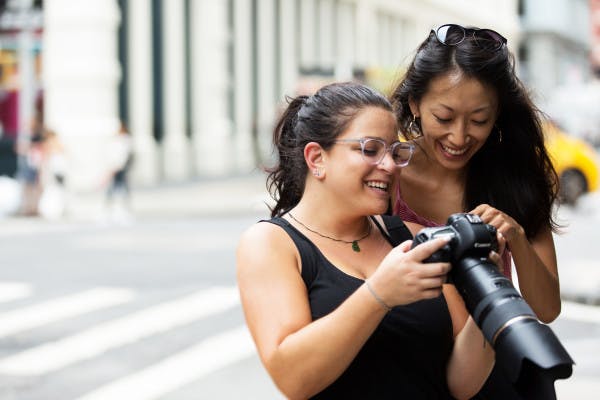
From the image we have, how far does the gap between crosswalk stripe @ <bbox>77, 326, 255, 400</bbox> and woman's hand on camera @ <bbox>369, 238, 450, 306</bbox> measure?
4.78 metres

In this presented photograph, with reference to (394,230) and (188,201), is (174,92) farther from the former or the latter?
(394,230)

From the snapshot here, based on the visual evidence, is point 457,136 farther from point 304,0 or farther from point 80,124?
point 304,0

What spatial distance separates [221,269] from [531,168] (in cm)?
981

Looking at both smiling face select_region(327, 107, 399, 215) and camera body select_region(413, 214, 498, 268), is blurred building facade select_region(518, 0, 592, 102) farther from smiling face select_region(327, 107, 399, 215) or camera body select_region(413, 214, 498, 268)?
camera body select_region(413, 214, 498, 268)

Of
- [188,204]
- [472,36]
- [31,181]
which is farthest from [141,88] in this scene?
[472,36]

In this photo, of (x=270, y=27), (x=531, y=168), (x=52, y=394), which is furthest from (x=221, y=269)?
(x=270, y=27)

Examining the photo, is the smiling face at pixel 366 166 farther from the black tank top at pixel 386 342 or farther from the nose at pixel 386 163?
the black tank top at pixel 386 342

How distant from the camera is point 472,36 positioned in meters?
2.95

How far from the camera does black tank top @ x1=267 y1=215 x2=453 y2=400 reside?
2.46 meters

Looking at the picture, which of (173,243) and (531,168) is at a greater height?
(531,168)

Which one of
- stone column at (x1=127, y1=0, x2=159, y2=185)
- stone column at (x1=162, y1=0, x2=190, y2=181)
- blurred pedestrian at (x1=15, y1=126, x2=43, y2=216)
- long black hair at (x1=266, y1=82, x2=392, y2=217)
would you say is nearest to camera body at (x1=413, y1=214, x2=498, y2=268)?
long black hair at (x1=266, y1=82, x2=392, y2=217)

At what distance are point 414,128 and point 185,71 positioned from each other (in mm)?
27662

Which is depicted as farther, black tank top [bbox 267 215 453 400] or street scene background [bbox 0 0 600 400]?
street scene background [bbox 0 0 600 400]

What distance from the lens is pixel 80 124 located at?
25.8 meters
